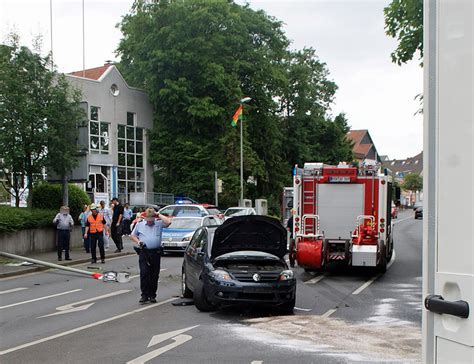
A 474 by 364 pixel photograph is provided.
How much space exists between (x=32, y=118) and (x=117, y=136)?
24.5 m

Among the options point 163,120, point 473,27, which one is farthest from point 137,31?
point 473,27

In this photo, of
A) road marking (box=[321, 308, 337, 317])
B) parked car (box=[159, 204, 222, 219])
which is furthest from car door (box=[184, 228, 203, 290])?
parked car (box=[159, 204, 222, 219])

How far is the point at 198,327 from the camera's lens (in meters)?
9.04

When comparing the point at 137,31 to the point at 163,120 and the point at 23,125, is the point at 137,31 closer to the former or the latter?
the point at 163,120

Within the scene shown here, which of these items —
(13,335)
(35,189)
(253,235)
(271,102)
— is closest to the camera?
(13,335)

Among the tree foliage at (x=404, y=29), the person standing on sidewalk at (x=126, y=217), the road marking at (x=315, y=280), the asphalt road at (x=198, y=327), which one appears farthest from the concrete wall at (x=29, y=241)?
the tree foliage at (x=404, y=29)

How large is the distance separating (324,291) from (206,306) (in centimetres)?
363

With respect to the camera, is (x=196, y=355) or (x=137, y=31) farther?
(x=137, y=31)

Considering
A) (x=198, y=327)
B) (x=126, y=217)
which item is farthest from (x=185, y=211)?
(x=198, y=327)

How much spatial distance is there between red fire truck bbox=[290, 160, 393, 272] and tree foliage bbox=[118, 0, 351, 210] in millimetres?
28024

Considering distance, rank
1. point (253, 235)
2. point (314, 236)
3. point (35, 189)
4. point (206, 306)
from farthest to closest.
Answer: point (35, 189), point (314, 236), point (253, 235), point (206, 306)

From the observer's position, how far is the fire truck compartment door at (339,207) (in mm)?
15938

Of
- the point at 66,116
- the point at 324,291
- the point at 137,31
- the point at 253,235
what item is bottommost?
the point at 324,291

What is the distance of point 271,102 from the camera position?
50.0 metres
